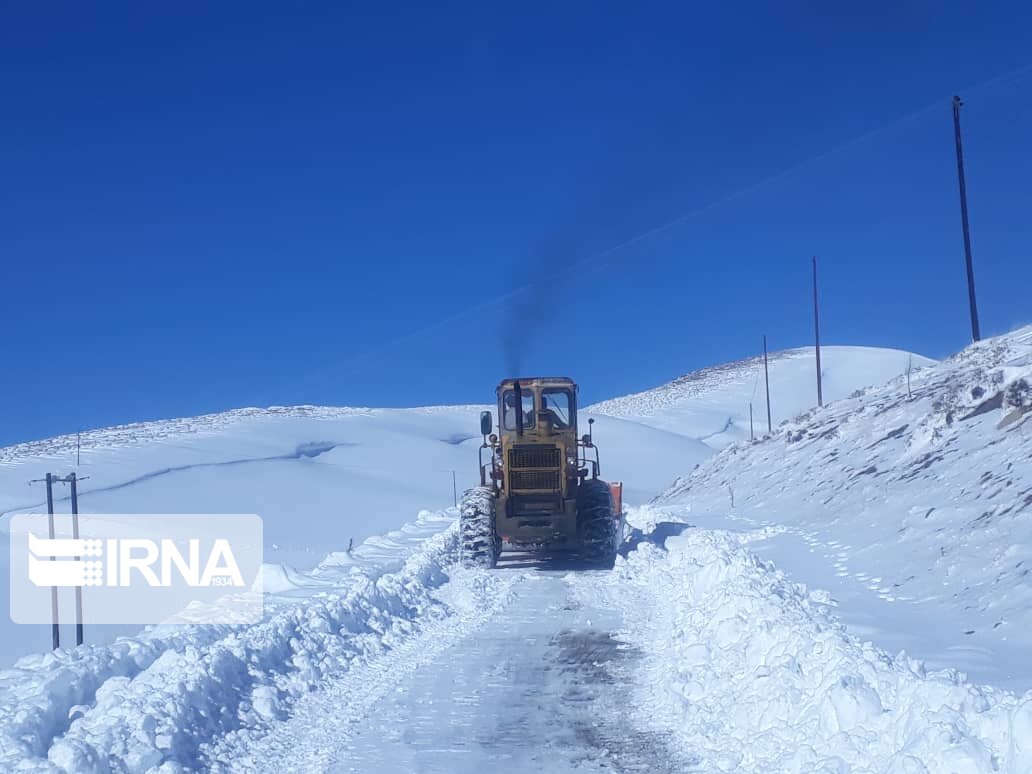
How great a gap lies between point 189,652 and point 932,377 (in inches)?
878

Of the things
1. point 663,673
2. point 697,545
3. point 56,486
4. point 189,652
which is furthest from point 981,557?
point 56,486

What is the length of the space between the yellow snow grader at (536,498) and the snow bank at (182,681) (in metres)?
5.00

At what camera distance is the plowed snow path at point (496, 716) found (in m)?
6.89

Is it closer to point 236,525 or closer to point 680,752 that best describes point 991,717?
point 680,752

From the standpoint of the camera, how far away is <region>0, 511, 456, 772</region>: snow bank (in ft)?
21.0

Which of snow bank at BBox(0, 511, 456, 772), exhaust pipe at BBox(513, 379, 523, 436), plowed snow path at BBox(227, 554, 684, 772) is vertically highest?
exhaust pipe at BBox(513, 379, 523, 436)

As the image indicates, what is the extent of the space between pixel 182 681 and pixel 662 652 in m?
4.76

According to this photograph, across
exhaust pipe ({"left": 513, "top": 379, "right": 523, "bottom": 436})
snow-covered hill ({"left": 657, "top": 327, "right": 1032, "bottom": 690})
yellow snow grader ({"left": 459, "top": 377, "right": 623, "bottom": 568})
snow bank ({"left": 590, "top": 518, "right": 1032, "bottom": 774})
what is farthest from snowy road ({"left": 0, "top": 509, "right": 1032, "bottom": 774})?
exhaust pipe ({"left": 513, "top": 379, "right": 523, "bottom": 436})

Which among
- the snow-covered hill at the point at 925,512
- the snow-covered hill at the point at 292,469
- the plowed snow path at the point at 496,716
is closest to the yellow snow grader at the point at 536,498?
the snow-covered hill at the point at 925,512

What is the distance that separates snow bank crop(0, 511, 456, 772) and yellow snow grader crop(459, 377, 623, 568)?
5001 mm

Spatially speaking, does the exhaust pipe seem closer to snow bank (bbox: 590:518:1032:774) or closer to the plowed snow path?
the plowed snow path

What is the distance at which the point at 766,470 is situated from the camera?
28.6 metres

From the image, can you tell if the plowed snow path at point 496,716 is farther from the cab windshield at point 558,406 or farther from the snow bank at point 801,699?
the cab windshield at point 558,406

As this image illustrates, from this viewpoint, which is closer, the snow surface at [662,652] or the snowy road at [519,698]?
the snowy road at [519,698]
